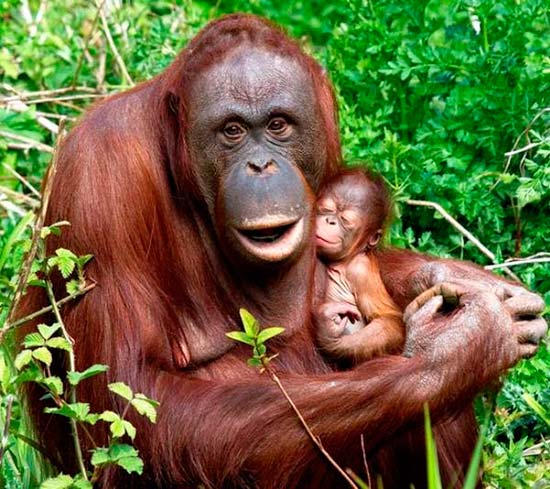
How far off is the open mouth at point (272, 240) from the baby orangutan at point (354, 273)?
0.41 meters

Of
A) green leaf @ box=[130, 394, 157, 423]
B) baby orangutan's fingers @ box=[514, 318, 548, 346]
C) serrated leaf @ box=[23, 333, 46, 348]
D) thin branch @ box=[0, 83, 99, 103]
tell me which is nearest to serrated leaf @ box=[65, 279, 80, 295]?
serrated leaf @ box=[23, 333, 46, 348]

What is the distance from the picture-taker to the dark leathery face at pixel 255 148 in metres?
4.23

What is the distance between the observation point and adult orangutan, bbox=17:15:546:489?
13.7 ft

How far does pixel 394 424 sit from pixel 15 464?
4.37 ft

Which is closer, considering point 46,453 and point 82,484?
point 82,484

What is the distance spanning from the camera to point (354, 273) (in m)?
4.80

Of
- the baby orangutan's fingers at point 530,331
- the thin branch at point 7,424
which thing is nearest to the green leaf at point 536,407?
the baby orangutan's fingers at point 530,331

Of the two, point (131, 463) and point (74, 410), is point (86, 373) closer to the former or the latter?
point (74, 410)

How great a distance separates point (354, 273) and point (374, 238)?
18 cm

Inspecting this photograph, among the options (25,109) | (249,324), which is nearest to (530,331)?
(249,324)

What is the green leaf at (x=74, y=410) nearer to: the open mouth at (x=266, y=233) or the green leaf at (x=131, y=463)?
the green leaf at (x=131, y=463)

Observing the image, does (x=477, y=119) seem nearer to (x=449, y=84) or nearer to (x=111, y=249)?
(x=449, y=84)

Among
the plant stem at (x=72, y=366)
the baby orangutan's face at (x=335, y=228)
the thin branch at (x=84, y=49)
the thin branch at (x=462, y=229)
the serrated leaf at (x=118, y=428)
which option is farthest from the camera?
the thin branch at (x=84, y=49)

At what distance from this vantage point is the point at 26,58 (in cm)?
652
